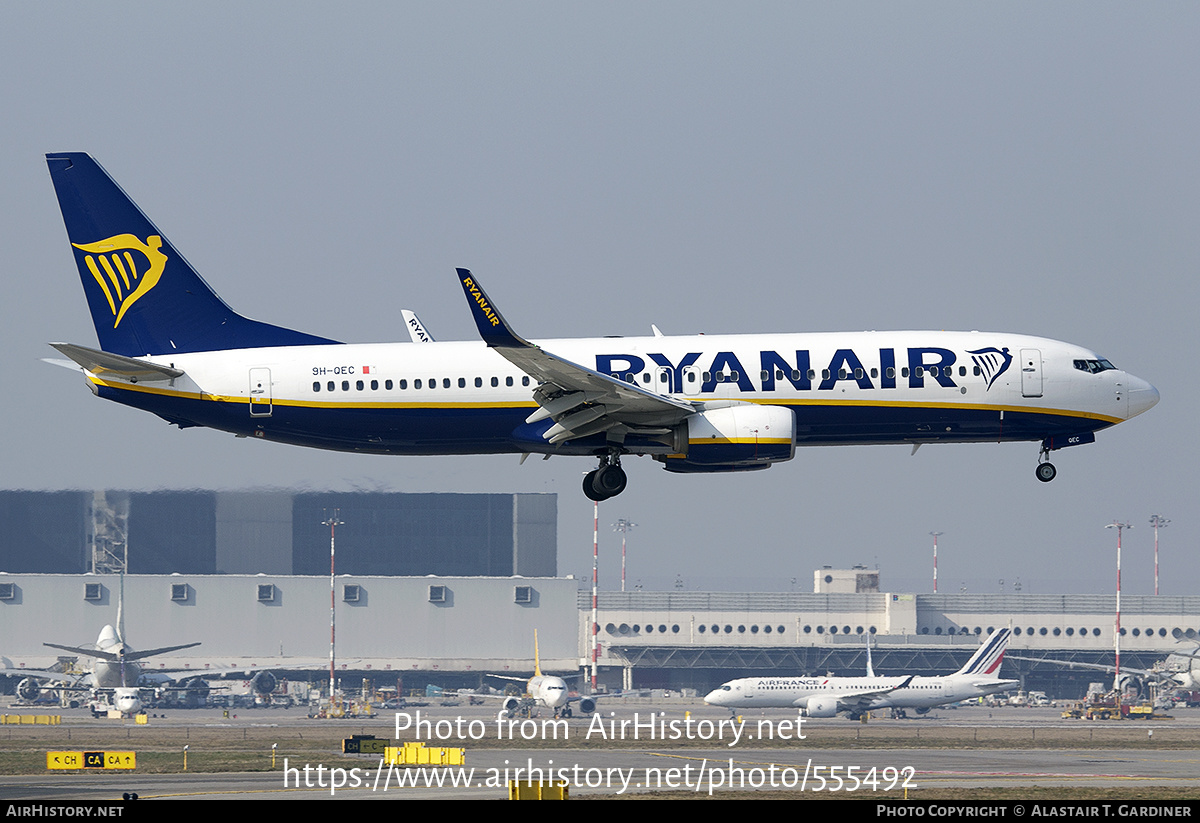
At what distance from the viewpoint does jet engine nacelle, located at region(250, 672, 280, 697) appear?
123 m

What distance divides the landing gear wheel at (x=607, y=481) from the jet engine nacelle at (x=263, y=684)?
84.1m

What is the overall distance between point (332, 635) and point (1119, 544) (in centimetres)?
7479

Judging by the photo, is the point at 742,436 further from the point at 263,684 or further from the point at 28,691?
the point at 28,691

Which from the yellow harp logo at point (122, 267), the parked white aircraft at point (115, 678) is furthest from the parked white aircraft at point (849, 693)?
the yellow harp logo at point (122, 267)

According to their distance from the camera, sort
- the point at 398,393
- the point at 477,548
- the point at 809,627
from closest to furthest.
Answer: the point at 398,393 → the point at 809,627 → the point at 477,548

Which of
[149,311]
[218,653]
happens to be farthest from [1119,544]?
[149,311]

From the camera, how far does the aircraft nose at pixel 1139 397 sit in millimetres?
48094

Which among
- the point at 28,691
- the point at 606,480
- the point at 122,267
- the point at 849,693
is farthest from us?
the point at 28,691

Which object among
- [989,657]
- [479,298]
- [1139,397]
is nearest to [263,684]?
[989,657]

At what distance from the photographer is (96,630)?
Result: 5792 inches

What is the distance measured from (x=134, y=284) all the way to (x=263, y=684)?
266 ft

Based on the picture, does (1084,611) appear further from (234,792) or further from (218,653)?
(234,792)

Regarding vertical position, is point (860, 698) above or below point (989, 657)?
below

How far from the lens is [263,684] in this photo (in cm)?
12350
